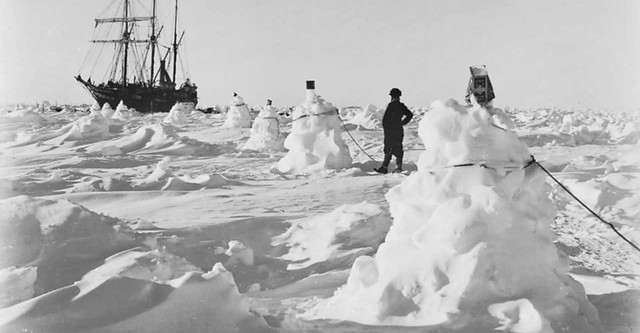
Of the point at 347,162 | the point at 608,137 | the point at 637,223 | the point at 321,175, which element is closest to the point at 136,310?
the point at 637,223

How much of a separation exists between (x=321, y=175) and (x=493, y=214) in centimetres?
702

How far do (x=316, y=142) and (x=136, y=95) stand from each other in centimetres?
3697

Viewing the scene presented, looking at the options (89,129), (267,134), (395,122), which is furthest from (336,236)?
(89,129)

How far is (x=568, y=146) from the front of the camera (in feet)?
56.3

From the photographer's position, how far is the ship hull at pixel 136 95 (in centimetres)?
4466

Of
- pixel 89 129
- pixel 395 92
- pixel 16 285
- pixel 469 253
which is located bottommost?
pixel 89 129

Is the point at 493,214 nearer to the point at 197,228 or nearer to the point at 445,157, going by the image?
the point at 445,157

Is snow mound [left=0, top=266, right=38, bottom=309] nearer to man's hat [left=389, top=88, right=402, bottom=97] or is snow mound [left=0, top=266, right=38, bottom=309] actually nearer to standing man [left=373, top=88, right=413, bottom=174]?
standing man [left=373, top=88, right=413, bottom=174]

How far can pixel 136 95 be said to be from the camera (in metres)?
44.8

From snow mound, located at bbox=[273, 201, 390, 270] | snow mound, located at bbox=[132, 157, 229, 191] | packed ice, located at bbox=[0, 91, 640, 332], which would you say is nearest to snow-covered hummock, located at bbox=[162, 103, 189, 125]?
snow mound, located at bbox=[132, 157, 229, 191]

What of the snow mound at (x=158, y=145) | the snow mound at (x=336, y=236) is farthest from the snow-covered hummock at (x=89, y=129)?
the snow mound at (x=336, y=236)

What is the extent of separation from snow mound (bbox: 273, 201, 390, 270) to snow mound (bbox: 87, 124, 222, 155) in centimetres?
977

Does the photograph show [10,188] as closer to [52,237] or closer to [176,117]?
[52,237]

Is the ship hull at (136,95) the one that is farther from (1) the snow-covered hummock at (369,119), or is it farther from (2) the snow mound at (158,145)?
(2) the snow mound at (158,145)
